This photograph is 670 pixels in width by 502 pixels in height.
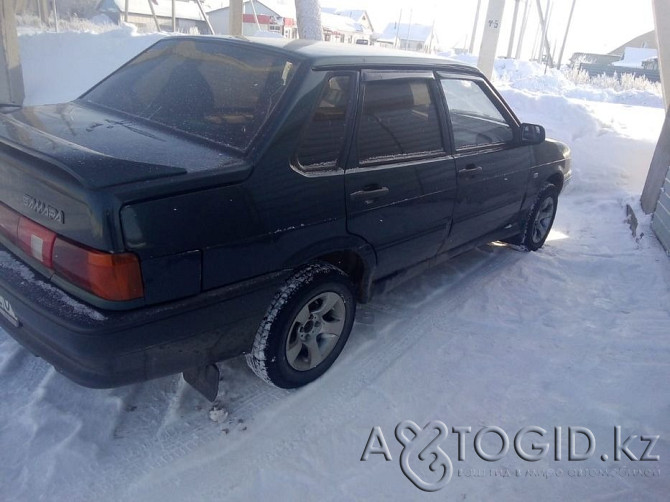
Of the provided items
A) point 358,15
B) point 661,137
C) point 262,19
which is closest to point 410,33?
point 358,15

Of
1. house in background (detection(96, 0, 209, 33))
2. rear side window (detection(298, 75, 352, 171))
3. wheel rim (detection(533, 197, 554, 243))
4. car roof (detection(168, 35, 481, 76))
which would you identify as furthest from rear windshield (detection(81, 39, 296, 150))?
house in background (detection(96, 0, 209, 33))

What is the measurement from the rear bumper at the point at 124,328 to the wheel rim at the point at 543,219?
3305 millimetres

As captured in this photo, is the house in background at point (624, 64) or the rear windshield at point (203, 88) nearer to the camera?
the rear windshield at point (203, 88)

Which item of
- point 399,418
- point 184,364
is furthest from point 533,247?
point 184,364

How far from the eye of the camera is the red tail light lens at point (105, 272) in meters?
2.04

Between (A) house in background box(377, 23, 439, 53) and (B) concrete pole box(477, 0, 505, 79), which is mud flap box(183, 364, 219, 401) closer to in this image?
(B) concrete pole box(477, 0, 505, 79)

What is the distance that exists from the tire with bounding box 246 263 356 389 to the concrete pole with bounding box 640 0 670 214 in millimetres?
4295

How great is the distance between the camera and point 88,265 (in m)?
2.08

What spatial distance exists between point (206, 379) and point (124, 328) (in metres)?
0.64

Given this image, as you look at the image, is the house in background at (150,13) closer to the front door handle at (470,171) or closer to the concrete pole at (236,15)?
the concrete pole at (236,15)

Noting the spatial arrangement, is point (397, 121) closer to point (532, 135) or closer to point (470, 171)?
point (470, 171)

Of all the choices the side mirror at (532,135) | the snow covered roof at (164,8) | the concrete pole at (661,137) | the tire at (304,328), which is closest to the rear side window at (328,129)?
the tire at (304,328)

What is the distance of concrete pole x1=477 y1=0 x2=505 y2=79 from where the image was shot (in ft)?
31.0

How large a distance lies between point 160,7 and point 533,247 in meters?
47.2
